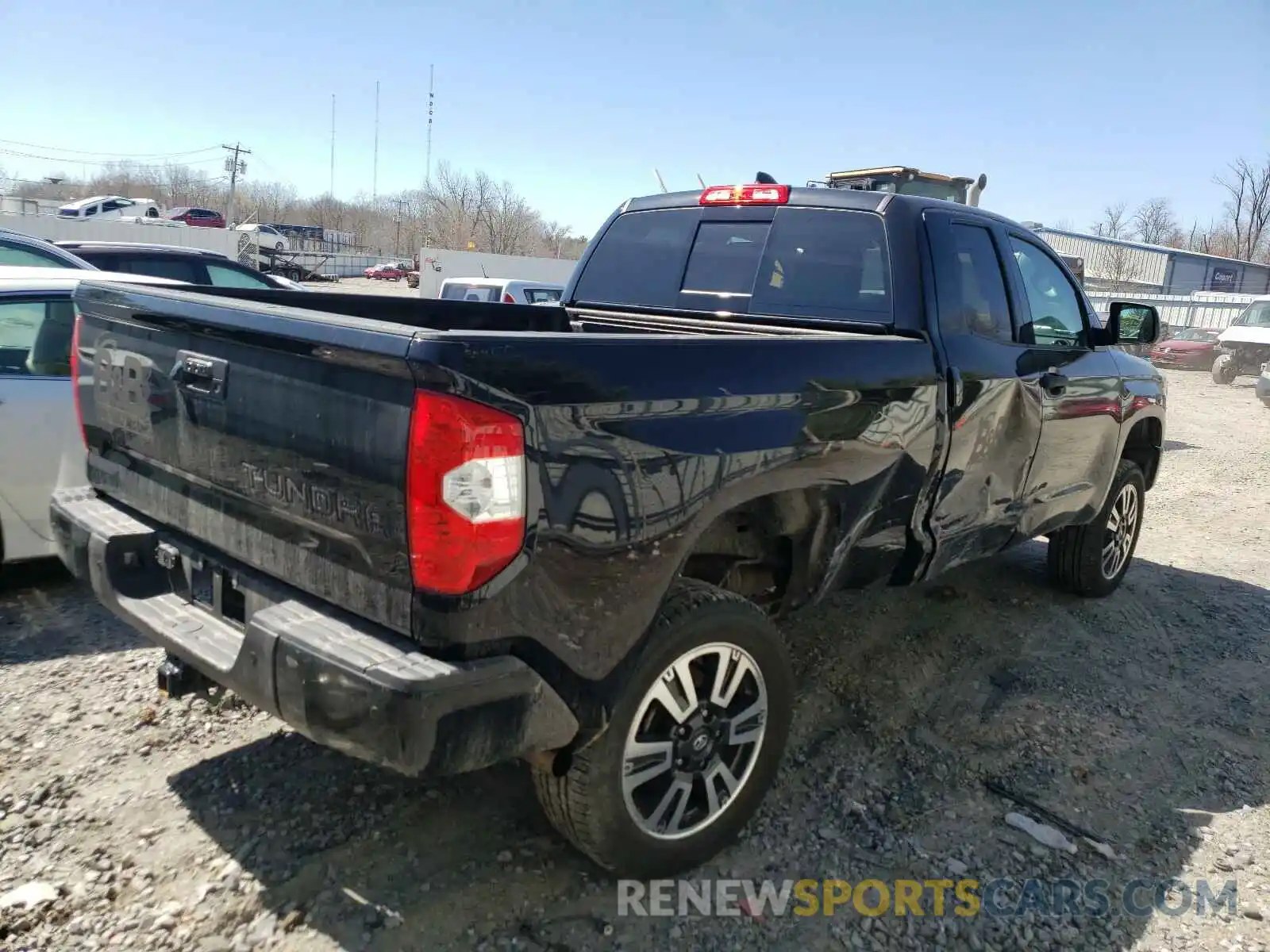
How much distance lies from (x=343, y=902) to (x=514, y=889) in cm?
47

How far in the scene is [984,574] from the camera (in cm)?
579

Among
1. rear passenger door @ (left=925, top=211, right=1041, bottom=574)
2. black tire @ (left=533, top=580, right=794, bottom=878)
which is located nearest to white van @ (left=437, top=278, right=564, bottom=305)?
rear passenger door @ (left=925, top=211, right=1041, bottom=574)

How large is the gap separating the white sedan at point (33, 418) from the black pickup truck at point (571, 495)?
1.47 metres

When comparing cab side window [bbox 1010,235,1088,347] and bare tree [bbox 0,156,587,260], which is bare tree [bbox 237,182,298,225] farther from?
cab side window [bbox 1010,235,1088,347]

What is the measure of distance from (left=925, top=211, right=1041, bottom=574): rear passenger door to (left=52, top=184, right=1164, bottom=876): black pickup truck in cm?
2

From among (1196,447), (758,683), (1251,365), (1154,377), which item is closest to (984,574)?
(1154,377)

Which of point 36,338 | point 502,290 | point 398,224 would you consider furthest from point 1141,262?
point 398,224

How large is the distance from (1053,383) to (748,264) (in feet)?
4.92

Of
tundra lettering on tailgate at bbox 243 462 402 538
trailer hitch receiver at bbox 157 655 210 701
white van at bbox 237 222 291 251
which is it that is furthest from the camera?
white van at bbox 237 222 291 251

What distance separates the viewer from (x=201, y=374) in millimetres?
2516

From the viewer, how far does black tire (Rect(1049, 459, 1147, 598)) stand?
523 cm

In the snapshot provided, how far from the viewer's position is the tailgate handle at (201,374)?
2457 millimetres

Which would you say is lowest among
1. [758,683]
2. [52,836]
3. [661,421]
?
[52,836]

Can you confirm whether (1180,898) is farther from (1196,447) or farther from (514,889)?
(1196,447)
